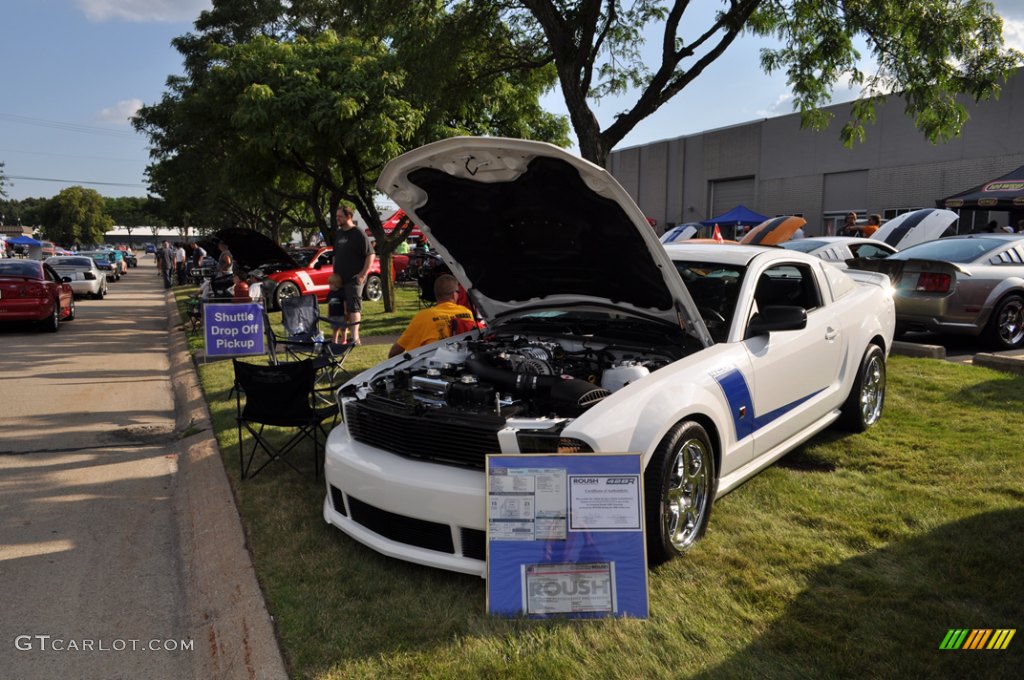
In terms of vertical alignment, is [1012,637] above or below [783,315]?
below

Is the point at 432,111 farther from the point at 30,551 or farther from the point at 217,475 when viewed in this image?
the point at 30,551

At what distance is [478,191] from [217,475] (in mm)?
2875

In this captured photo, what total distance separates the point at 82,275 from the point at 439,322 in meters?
22.4

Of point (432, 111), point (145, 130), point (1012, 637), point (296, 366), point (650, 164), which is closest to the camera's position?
point (1012, 637)

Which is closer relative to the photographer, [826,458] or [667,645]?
[667,645]

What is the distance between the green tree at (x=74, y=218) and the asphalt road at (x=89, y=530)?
4823 inches

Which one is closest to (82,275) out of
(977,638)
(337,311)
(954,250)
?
(337,311)

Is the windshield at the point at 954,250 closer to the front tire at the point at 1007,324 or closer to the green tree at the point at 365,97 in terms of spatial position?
the front tire at the point at 1007,324

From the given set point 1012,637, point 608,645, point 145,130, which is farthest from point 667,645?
point 145,130

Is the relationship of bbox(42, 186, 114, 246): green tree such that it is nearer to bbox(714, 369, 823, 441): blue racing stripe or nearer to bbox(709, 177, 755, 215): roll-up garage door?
bbox(709, 177, 755, 215): roll-up garage door

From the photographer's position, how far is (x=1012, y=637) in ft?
9.35

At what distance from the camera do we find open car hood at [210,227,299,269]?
1500cm

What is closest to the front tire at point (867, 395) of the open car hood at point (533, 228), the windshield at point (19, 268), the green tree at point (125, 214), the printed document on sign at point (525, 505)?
the open car hood at point (533, 228)

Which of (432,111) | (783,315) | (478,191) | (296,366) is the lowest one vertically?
(296,366)
